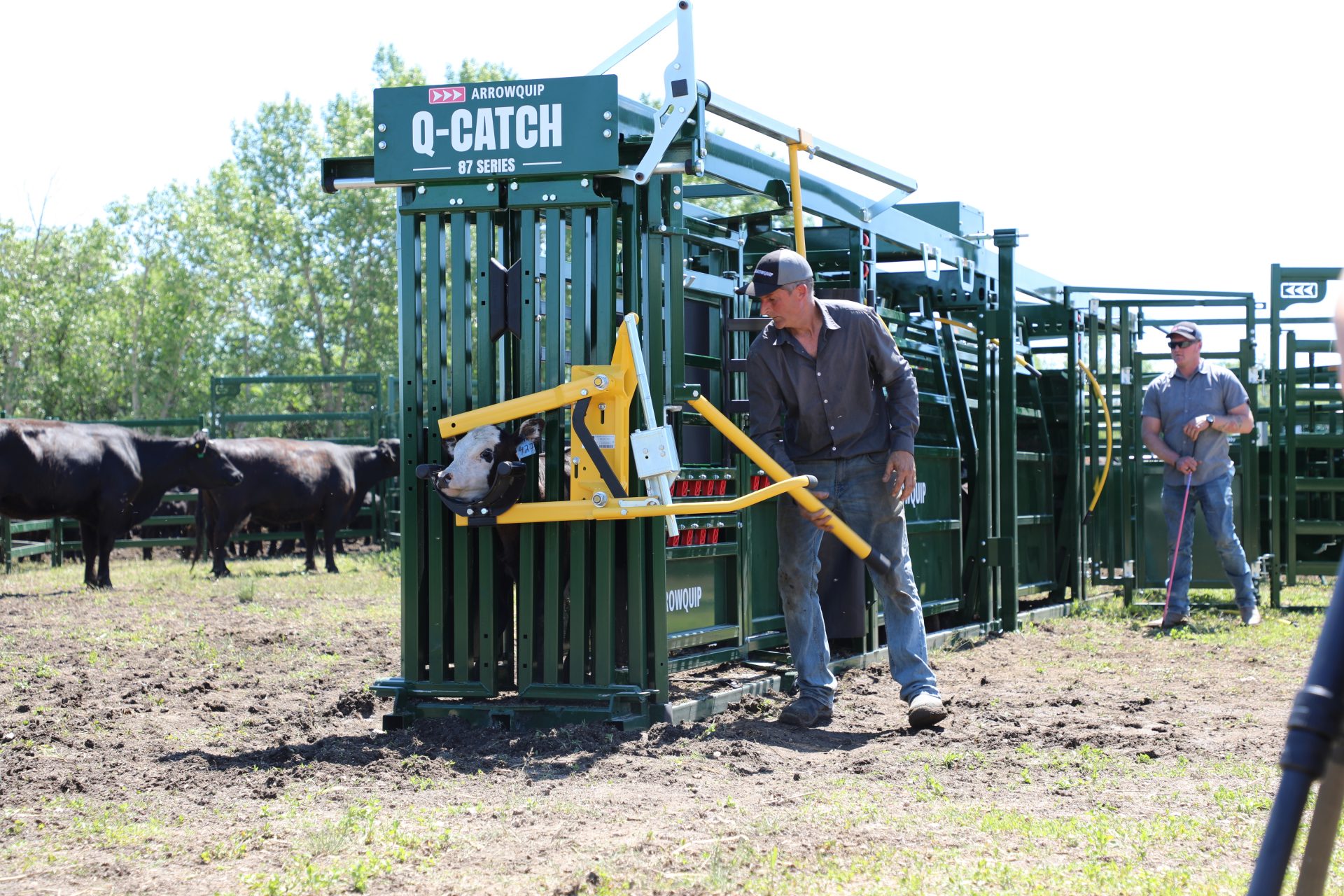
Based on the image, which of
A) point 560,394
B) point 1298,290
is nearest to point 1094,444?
point 1298,290

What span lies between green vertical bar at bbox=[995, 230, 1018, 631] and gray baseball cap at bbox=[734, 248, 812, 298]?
4062mm

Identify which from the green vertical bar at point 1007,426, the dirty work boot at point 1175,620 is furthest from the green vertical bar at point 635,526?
the dirty work boot at point 1175,620

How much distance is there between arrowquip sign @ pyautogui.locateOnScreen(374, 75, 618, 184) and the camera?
5613 millimetres

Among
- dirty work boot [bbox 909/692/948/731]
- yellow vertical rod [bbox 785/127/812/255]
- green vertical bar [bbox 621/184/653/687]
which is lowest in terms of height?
dirty work boot [bbox 909/692/948/731]

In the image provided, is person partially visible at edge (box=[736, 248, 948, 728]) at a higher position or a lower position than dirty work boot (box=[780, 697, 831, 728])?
higher

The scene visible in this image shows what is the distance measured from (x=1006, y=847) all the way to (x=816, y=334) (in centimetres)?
288

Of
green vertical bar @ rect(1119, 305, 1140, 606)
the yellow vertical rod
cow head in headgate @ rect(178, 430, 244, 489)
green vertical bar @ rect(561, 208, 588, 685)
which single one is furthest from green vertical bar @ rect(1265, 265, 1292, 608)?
cow head in headgate @ rect(178, 430, 244, 489)

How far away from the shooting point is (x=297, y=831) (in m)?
3.95

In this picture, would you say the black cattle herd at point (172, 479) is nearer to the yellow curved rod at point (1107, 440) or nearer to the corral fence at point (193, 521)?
the corral fence at point (193, 521)

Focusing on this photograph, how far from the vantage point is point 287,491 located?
16625 millimetres

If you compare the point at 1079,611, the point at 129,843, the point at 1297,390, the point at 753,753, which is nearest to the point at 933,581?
the point at 1079,611

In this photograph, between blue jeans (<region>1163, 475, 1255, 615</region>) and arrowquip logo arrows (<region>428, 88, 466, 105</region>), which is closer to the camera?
arrowquip logo arrows (<region>428, 88, 466, 105</region>)

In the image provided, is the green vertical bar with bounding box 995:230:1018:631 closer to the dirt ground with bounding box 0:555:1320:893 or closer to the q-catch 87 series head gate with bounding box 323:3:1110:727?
the dirt ground with bounding box 0:555:1320:893

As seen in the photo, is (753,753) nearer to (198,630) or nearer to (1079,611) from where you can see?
(198,630)
